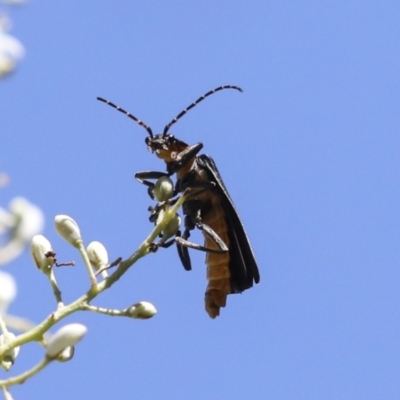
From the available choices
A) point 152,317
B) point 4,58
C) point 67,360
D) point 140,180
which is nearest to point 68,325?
point 67,360

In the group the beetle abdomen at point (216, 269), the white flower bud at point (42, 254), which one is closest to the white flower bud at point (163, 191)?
the white flower bud at point (42, 254)

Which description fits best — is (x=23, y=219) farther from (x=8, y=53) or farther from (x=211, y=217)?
(x=211, y=217)

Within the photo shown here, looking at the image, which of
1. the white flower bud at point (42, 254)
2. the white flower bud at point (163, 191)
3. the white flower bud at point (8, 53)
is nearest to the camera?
the white flower bud at point (8, 53)

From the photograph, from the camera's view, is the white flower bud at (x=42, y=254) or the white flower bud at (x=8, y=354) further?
the white flower bud at (x=42, y=254)

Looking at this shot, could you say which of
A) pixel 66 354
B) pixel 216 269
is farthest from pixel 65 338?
pixel 216 269

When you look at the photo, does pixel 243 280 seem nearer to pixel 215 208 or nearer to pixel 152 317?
pixel 215 208

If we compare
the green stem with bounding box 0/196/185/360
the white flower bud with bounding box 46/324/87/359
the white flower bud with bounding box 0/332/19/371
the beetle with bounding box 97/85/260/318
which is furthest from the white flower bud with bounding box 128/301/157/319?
the beetle with bounding box 97/85/260/318

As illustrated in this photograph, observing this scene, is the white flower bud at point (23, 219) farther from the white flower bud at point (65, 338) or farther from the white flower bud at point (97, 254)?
the white flower bud at point (97, 254)
